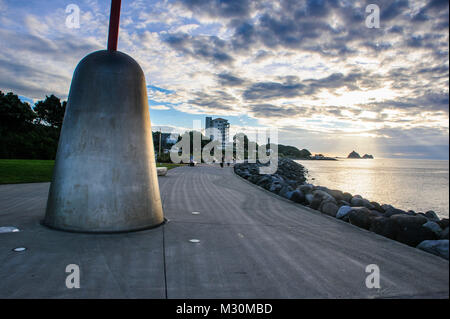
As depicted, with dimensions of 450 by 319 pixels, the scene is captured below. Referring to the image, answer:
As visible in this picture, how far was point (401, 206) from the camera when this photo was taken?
14.9 metres

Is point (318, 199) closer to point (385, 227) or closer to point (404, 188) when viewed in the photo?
point (385, 227)

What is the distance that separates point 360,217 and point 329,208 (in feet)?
4.77

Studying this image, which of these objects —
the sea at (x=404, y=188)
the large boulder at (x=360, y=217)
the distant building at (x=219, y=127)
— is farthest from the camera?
the distant building at (x=219, y=127)

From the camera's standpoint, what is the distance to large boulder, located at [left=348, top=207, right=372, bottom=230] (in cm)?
651

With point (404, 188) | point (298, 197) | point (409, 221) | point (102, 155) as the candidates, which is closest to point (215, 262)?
point (102, 155)

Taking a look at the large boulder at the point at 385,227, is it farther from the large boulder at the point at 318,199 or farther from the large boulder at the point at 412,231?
the large boulder at the point at 318,199

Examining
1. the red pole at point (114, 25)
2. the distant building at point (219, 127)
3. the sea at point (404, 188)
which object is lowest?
the sea at point (404, 188)

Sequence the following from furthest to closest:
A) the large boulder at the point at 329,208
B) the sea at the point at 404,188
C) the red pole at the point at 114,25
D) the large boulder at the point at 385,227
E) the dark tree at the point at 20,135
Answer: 1. the dark tree at the point at 20,135
2. the large boulder at the point at 329,208
3. the red pole at the point at 114,25
4. the large boulder at the point at 385,227
5. the sea at the point at 404,188

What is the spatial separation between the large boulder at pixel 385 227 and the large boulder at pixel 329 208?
1.55m

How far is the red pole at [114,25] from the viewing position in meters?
5.85

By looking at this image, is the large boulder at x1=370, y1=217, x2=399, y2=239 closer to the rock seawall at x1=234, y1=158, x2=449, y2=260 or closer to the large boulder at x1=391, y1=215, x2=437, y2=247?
the rock seawall at x1=234, y1=158, x2=449, y2=260

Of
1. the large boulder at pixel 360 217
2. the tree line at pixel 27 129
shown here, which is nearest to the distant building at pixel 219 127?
the tree line at pixel 27 129

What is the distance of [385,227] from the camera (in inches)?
229
